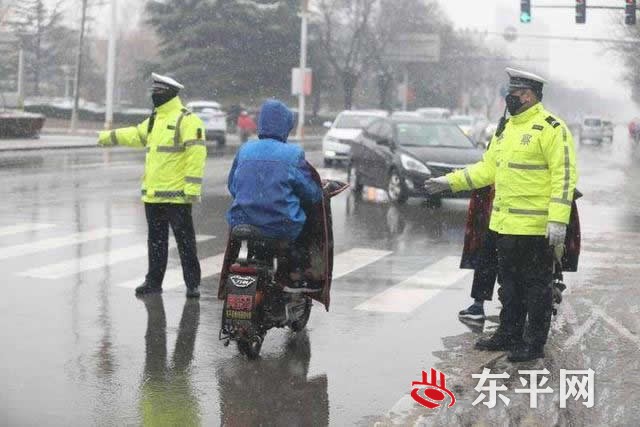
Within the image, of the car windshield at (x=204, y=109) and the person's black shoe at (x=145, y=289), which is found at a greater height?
the car windshield at (x=204, y=109)

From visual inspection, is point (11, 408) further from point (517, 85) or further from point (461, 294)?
point (461, 294)

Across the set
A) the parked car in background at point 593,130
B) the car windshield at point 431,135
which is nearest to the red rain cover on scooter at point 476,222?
the car windshield at point 431,135

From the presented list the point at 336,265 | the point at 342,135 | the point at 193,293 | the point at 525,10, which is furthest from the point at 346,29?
the point at 193,293

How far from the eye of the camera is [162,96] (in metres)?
9.82

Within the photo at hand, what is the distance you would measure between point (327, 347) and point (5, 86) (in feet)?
185

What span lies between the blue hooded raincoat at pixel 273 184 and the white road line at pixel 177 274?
296 centimetres

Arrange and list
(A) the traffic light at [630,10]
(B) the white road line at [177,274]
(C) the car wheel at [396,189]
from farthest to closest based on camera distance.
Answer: (A) the traffic light at [630,10], (C) the car wheel at [396,189], (B) the white road line at [177,274]

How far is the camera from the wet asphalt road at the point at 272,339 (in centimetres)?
647

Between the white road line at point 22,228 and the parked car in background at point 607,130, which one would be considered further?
the parked car in background at point 607,130

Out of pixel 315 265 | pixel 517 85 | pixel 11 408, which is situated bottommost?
pixel 11 408

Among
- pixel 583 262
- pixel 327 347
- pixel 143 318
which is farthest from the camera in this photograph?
pixel 583 262

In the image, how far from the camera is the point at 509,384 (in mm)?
7168

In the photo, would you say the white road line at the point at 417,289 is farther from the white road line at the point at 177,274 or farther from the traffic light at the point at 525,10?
the traffic light at the point at 525,10

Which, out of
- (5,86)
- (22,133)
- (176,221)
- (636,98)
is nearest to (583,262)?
(176,221)
